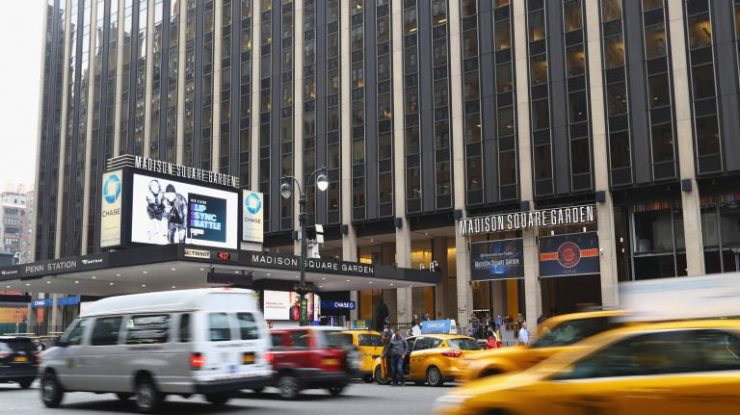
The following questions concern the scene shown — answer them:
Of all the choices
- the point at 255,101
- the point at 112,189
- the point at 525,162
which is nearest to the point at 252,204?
the point at 112,189

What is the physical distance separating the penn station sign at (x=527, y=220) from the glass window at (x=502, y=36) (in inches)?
392

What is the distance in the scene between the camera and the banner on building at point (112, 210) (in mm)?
41719

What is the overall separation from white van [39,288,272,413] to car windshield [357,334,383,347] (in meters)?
8.94

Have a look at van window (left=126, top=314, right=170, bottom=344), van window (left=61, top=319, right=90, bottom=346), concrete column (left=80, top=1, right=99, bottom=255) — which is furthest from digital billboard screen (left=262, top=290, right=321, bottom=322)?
concrete column (left=80, top=1, right=99, bottom=255)

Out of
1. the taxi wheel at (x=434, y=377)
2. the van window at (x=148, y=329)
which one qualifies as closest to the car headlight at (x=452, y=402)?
the van window at (x=148, y=329)

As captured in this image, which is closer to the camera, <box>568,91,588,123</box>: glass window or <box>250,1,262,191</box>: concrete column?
<box>568,91,588,123</box>: glass window

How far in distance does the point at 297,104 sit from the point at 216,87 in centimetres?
895

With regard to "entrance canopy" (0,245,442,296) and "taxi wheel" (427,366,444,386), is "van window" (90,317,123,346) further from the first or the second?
"entrance canopy" (0,245,442,296)

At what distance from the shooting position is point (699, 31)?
125 ft

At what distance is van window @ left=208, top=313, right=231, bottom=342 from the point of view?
1436 cm

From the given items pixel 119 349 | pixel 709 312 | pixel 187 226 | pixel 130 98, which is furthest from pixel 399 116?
pixel 709 312

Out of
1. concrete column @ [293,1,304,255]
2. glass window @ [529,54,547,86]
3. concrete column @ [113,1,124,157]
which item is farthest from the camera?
concrete column @ [113,1,124,157]

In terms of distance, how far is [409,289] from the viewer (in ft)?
159

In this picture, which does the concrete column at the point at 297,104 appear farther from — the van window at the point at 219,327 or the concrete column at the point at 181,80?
the van window at the point at 219,327
